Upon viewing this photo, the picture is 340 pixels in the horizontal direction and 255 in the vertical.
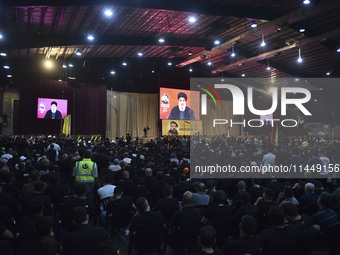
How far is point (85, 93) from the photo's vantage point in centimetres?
2464

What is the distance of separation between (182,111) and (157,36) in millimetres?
11922

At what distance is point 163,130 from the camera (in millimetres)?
27953

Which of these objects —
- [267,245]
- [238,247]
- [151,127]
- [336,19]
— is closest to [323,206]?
[267,245]

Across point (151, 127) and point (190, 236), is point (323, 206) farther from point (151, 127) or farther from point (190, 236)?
point (151, 127)

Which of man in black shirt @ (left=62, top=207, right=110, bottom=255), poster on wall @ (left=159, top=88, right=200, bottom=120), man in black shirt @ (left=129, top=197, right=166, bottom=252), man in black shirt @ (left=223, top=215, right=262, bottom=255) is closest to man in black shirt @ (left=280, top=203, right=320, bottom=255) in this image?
man in black shirt @ (left=223, top=215, right=262, bottom=255)

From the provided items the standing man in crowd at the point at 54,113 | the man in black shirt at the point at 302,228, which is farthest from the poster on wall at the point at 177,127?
the man in black shirt at the point at 302,228

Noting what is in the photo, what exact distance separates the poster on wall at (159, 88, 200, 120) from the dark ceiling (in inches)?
85.5

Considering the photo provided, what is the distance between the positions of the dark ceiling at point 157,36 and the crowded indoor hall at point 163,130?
81mm

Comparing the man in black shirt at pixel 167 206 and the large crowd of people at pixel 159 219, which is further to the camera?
the man in black shirt at pixel 167 206

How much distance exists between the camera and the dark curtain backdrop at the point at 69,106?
21750mm

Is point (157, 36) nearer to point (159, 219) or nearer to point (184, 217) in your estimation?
point (184, 217)

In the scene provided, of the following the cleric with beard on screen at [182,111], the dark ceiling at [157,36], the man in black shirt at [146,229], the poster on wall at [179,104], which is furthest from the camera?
the cleric with beard on screen at [182,111]

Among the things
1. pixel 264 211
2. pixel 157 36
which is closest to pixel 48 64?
pixel 157 36

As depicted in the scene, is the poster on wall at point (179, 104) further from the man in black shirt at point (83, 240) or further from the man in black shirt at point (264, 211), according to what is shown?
the man in black shirt at point (83, 240)
